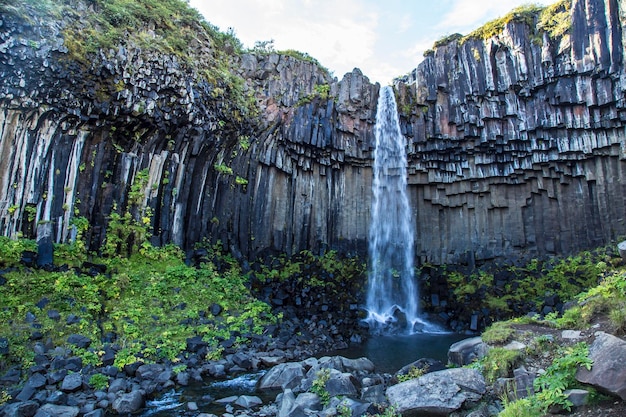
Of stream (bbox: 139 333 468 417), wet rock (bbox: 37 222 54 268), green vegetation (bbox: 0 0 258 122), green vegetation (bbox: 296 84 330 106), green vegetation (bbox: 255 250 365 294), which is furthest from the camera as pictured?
green vegetation (bbox: 296 84 330 106)

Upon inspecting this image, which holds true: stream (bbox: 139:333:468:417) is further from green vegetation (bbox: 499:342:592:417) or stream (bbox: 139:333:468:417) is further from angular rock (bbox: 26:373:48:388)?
green vegetation (bbox: 499:342:592:417)

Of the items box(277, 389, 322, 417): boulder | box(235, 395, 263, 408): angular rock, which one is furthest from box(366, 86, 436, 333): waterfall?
box(277, 389, 322, 417): boulder

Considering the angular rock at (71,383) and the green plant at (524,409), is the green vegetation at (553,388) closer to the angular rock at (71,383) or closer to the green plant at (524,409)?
the green plant at (524,409)

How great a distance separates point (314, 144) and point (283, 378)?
1371 centimetres

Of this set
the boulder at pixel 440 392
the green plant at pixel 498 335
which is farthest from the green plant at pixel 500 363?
the green plant at pixel 498 335

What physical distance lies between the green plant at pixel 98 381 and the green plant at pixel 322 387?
181 inches


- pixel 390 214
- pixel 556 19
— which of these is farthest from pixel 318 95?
pixel 556 19

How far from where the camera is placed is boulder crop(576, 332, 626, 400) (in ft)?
14.7

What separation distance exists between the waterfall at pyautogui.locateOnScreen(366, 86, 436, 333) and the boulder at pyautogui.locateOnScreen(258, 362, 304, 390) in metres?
11.7

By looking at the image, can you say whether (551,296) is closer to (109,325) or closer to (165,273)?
(165,273)

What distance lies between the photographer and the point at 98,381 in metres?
9.31

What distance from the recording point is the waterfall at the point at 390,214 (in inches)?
855

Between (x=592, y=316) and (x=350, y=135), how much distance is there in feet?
52.8

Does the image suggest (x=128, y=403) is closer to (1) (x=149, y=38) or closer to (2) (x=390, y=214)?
(1) (x=149, y=38)
